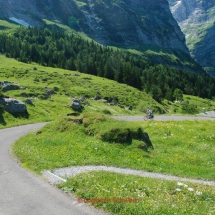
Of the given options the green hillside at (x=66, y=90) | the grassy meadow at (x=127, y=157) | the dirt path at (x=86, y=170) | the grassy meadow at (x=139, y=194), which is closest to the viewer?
the grassy meadow at (x=139, y=194)

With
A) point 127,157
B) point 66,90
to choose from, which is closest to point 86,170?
point 127,157

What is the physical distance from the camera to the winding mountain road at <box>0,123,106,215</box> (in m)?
11.5

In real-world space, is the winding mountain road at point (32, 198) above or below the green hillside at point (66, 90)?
above

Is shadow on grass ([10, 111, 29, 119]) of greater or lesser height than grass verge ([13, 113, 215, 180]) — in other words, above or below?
below

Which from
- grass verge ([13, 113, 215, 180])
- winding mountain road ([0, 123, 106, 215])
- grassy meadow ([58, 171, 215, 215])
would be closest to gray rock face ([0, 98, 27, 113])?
grass verge ([13, 113, 215, 180])

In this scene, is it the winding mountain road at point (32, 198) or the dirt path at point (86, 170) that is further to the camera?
the dirt path at point (86, 170)

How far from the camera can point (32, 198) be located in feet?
42.1

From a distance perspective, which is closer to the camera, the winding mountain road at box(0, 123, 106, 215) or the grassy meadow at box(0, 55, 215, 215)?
the winding mountain road at box(0, 123, 106, 215)

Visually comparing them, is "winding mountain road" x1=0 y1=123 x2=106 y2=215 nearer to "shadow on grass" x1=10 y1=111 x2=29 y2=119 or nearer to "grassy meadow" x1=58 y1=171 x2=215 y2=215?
"grassy meadow" x1=58 y1=171 x2=215 y2=215

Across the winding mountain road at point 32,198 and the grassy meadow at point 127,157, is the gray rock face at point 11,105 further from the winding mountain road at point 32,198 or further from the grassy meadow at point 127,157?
the winding mountain road at point 32,198

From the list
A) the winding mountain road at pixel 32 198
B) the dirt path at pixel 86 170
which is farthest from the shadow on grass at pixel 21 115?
the dirt path at pixel 86 170

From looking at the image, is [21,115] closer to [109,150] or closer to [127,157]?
[109,150]

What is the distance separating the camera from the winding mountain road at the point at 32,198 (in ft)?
37.9

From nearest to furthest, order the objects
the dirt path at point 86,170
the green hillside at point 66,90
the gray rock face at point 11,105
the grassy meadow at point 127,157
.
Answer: the grassy meadow at point 127,157 < the dirt path at point 86,170 < the gray rock face at point 11,105 < the green hillside at point 66,90
